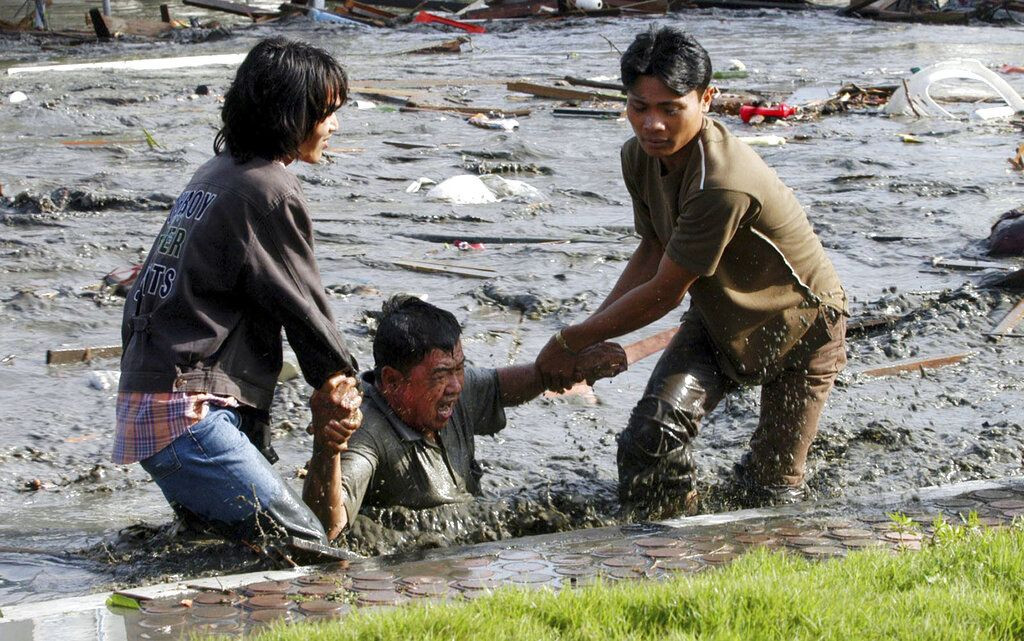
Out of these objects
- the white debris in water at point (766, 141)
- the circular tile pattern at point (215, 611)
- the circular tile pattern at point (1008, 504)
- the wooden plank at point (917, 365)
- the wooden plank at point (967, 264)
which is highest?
the white debris in water at point (766, 141)

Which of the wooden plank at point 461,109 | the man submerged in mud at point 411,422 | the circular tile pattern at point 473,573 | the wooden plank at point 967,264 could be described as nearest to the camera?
the circular tile pattern at point 473,573

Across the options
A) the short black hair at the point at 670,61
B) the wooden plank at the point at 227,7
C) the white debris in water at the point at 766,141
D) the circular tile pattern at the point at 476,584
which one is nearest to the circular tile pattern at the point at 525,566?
the circular tile pattern at the point at 476,584

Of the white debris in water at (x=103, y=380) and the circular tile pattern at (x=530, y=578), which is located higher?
the circular tile pattern at (x=530, y=578)

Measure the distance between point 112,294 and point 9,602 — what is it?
4.85m

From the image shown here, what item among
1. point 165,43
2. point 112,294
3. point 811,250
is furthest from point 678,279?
point 165,43

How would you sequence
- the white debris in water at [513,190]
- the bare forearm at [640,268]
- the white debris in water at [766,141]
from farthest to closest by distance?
the white debris in water at [766,141] → the white debris in water at [513,190] → the bare forearm at [640,268]

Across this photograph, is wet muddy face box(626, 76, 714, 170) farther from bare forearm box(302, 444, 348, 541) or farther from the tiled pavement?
bare forearm box(302, 444, 348, 541)

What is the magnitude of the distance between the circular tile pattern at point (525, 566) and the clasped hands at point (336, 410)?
72 cm

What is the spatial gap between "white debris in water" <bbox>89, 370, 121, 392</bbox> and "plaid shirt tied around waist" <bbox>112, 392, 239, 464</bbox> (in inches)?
131

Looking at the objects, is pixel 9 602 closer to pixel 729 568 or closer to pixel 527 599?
pixel 527 599

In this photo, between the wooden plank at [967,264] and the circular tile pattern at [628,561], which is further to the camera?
the wooden plank at [967,264]

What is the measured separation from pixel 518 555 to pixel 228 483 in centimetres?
107

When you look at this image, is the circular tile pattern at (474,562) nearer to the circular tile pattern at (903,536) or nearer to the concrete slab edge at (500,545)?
the concrete slab edge at (500,545)

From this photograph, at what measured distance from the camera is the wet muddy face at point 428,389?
4855 mm
